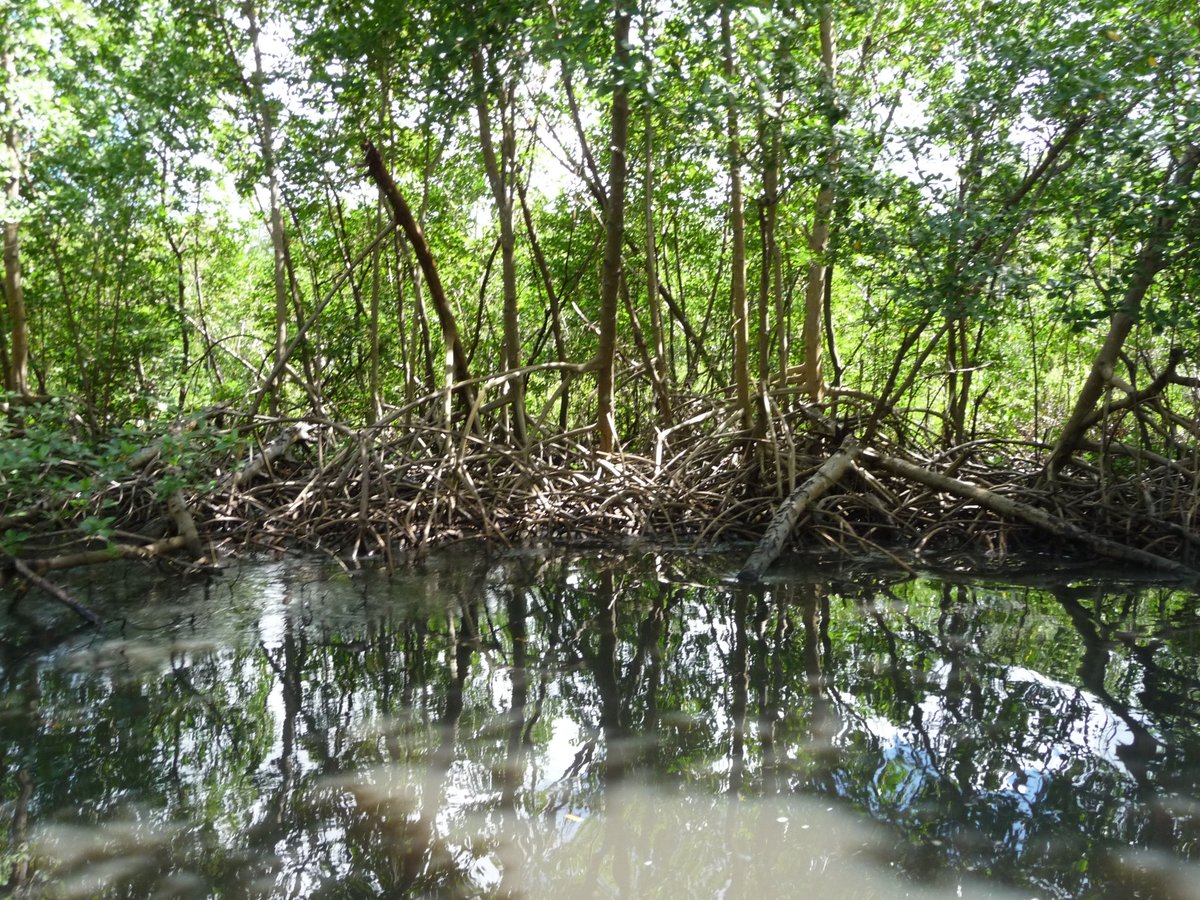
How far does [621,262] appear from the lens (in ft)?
23.1

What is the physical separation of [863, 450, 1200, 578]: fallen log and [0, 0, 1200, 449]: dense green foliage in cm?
55

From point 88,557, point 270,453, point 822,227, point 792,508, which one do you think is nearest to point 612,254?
point 822,227

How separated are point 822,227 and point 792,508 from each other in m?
2.24

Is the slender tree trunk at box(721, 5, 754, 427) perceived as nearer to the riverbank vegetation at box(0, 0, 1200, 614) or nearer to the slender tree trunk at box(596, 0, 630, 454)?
the riverbank vegetation at box(0, 0, 1200, 614)

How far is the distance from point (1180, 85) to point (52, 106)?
751 centimetres

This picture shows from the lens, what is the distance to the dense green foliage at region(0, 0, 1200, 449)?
4570 mm

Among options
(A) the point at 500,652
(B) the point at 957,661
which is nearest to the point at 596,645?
(A) the point at 500,652

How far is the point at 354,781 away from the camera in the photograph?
2.46 metres

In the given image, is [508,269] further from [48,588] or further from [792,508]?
[48,588]

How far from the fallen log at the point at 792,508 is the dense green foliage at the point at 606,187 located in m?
0.66

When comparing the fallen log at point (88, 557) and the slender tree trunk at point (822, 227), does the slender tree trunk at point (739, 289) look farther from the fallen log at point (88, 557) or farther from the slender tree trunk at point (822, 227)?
the fallen log at point (88, 557)

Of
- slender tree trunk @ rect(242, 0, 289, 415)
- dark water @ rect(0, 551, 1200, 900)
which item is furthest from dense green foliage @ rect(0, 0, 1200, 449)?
dark water @ rect(0, 551, 1200, 900)

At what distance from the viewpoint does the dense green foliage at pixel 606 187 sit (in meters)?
4.57

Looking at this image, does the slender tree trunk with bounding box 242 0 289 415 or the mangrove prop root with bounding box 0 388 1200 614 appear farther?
the slender tree trunk with bounding box 242 0 289 415
